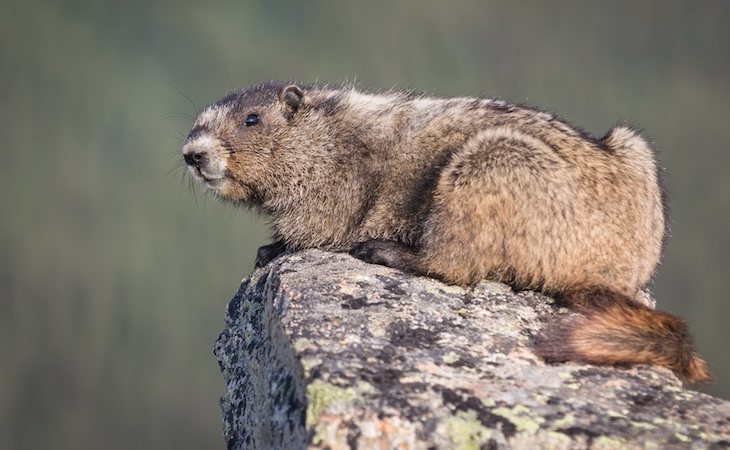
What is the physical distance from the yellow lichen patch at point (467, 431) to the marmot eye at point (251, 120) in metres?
4.45

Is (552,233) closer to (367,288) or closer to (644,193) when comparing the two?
(644,193)

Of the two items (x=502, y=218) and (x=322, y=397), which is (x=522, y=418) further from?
(x=502, y=218)

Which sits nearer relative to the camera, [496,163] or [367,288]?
[367,288]

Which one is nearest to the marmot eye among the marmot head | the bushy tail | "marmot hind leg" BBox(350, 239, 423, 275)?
the marmot head

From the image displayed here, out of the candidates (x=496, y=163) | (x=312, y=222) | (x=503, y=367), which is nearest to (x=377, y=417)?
(x=503, y=367)

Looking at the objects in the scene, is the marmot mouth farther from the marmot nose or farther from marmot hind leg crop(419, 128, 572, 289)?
marmot hind leg crop(419, 128, 572, 289)

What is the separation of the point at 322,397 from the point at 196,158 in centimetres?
412

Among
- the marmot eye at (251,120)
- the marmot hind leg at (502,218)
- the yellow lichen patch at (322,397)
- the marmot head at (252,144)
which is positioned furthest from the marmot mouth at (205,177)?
the yellow lichen patch at (322,397)

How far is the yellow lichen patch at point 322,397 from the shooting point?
12.1 feet

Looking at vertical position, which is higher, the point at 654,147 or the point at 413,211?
the point at 654,147

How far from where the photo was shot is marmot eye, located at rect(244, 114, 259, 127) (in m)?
7.61

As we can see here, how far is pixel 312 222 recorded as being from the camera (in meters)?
7.12

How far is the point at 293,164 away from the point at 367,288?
237 cm

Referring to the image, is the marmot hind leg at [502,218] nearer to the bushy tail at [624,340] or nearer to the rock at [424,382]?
the rock at [424,382]
